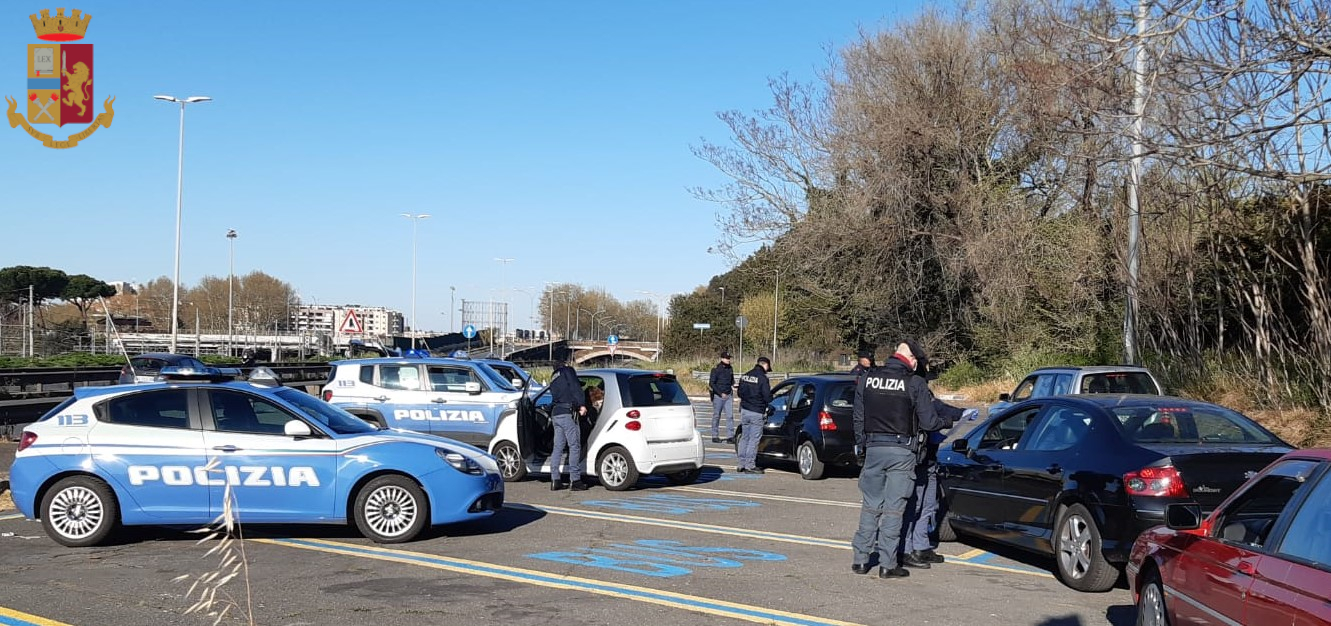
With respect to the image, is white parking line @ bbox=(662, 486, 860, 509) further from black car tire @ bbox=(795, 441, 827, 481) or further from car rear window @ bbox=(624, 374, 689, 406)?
black car tire @ bbox=(795, 441, 827, 481)

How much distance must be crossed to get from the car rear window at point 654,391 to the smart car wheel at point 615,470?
0.64 m

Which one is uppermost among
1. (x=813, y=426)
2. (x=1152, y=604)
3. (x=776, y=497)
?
(x=813, y=426)

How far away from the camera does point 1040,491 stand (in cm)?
884

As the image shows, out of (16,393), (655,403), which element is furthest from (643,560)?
(16,393)

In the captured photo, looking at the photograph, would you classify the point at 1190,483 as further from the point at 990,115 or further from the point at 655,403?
the point at 990,115

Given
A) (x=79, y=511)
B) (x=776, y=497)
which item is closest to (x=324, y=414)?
(x=79, y=511)

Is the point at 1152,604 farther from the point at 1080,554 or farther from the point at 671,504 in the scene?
the point at 671,504

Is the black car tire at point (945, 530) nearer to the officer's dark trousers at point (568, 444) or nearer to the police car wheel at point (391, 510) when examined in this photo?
the police car wheel at point (391, 510)

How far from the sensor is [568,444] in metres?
14.1

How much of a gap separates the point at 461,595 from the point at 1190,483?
16.3 ft

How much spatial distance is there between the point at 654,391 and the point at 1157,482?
772 centimetres

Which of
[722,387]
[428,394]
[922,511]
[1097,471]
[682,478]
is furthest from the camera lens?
[722,387]

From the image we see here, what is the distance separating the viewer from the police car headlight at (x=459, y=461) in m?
10.2

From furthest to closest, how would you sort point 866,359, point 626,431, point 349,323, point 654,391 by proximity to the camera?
point 349,323
point 654,391
point 626,431
point 866,359
